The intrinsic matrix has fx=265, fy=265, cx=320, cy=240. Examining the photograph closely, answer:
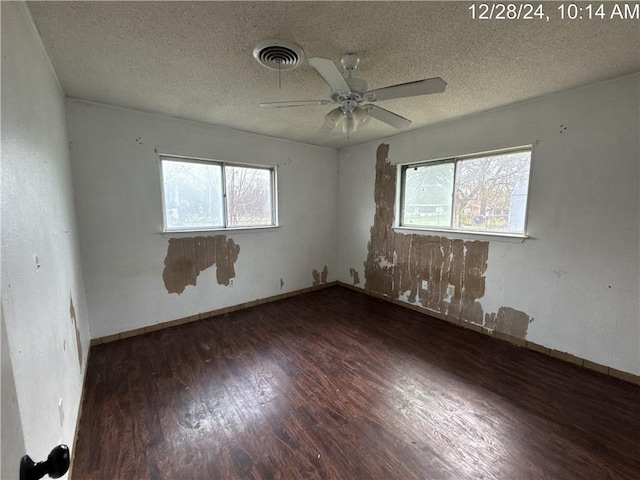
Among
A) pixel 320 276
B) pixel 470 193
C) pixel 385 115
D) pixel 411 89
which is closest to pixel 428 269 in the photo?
pixel 470 193

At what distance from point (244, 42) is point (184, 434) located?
243 centimetres

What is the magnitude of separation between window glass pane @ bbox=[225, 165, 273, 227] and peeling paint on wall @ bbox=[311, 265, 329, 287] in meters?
1.20

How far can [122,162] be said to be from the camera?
269 cm

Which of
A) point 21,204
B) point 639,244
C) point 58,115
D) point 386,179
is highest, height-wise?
point 58,115

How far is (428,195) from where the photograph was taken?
3457 mm

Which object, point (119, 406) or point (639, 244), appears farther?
point (639, 244)

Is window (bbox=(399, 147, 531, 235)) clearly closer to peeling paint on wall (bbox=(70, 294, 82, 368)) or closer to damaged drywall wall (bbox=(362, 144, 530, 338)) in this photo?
damaged drywall wall (bbox=(362, 144, 530, 338))

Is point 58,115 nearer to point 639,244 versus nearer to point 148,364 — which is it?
point 148,364

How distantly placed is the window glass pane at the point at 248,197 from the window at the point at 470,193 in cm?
192

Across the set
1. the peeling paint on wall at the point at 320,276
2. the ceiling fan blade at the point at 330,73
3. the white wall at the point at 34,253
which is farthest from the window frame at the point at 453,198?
the white wall at the point at 34,253

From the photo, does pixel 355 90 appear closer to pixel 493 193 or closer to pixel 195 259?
pixel 493 193

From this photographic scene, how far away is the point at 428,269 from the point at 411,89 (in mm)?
2368

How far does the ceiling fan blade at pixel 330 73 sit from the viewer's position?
54.1 inches

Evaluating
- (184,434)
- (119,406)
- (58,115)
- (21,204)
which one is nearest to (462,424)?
(184,434)
